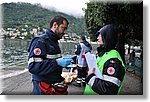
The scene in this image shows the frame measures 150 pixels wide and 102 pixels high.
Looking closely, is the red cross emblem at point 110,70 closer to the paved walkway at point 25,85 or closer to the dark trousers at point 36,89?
the paved walkway at point 25,85

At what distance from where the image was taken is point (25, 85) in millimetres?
2584

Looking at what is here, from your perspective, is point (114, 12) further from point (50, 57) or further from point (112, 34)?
point (50, 57)

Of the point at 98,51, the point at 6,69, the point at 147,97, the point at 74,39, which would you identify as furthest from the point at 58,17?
the point at 147,97

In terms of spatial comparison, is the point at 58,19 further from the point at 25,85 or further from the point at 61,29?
the point at 25,85

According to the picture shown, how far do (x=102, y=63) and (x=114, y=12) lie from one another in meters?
0.54

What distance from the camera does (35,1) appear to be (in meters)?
2.63

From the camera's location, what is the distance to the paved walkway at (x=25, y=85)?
257cm

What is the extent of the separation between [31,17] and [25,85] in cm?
68

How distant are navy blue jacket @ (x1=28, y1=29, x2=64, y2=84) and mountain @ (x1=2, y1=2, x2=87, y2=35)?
152 millimetres

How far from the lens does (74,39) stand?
264cm

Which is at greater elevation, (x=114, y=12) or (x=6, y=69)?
(x=114, y=12)

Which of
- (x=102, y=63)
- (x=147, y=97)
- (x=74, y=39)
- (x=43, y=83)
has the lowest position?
(x=147, y=97)

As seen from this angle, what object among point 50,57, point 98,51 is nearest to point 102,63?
point 98,51

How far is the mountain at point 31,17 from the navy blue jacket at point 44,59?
15cm
